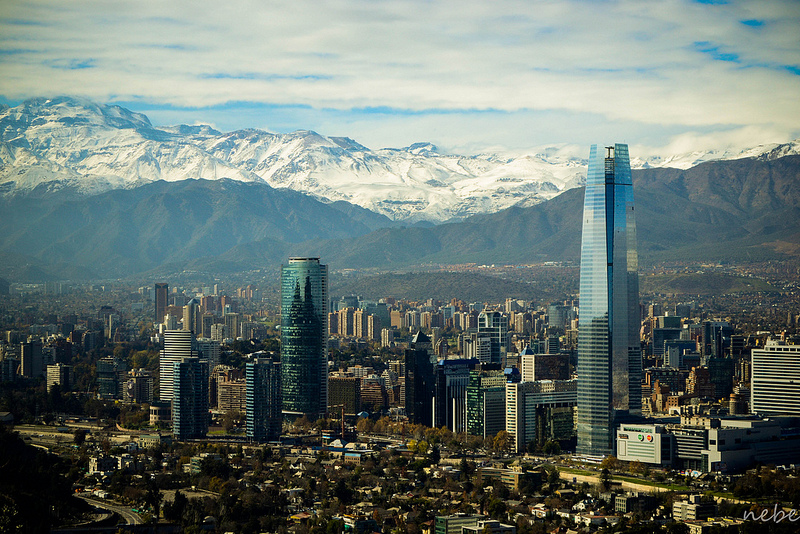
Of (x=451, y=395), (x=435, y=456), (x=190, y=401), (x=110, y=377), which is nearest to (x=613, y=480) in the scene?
(x=435, y=456)

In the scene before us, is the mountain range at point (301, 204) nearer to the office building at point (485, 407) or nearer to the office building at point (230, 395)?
the office building at point (230, 395)

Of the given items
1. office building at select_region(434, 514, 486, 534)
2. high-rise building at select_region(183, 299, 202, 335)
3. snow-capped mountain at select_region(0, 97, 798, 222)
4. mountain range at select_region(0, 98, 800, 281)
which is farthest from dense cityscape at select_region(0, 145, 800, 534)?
snow-capped mountain at select_region(0, 97, 798, 222)

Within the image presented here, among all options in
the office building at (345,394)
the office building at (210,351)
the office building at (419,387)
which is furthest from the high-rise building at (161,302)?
the office building at (419,387)

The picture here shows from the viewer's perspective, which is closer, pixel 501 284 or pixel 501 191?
pixel 501 284

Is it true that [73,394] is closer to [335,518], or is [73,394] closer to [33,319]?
[33,319]

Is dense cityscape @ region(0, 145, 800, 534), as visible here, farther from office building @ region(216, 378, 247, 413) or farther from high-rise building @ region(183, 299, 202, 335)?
high-rise building @ region(183, 299, 202, 335)

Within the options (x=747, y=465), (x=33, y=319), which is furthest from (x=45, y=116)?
(x=747, y=465)
